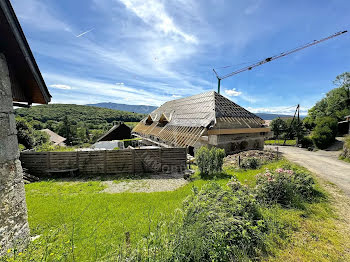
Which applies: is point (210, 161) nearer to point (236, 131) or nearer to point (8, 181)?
point (236, 131)

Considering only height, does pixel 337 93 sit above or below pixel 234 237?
above

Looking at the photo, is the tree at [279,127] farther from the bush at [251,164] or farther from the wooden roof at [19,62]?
the wooden roof at [19,62]

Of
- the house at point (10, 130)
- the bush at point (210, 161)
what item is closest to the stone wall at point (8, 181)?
the house at point (10, 130)

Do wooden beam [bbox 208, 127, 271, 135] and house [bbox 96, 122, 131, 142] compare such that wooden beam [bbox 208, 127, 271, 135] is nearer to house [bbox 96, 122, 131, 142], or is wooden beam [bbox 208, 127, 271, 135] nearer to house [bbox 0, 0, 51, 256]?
house [bbox 0, 0, 51, 256]

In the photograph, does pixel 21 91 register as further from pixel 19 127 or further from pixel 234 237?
pixel 19 127

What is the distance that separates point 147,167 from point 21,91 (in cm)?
867

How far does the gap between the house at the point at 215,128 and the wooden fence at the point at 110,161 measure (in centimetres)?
226

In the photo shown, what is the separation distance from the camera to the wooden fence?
11133 millimetres

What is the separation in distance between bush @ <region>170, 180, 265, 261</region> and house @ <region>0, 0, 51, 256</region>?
4158 millimetres

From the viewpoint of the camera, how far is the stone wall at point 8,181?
3660 mm

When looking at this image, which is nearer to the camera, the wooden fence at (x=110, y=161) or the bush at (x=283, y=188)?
the bush at (x=283, y=188)

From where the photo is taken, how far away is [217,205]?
4273 mm

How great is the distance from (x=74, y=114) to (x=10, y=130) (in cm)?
10586

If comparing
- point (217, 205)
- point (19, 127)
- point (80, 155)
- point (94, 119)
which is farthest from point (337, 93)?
point (94, 119)
